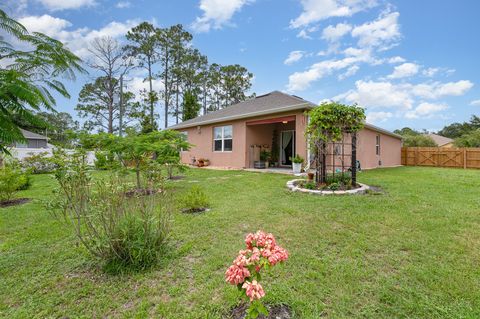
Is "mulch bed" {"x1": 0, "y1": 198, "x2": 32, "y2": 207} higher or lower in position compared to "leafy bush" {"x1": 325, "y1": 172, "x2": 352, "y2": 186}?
lower

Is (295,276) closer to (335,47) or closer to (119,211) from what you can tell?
(119,211)

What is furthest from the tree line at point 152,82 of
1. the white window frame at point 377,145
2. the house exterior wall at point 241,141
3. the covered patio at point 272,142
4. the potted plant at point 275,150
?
A: the white window frame at point 377,145

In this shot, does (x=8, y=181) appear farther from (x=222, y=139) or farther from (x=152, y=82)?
(x=152, y=82)

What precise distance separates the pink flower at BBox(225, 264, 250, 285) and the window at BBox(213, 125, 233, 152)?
12396mm

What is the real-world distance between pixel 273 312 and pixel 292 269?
76cm

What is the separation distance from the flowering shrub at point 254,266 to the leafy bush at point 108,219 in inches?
64.0

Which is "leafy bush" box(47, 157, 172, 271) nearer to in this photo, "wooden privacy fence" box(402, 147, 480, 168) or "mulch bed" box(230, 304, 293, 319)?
"mulch bed" box(230, 304, 293, 319)

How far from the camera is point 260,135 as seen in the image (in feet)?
44.5

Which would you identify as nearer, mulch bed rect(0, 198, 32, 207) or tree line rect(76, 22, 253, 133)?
mulch bed rect(0, 198, 32, 207)

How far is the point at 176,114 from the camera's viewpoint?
88.9ft

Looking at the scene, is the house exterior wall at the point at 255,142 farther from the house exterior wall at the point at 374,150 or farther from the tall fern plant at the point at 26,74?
the tall fern plant at the point at 26,74

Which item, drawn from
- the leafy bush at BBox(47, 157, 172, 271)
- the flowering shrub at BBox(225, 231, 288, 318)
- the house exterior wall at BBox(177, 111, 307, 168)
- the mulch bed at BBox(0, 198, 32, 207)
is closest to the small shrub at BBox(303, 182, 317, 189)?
the house exterior wall at BBox(177, 111, 307, 168)

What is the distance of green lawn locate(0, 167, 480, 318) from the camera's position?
6.97 ft

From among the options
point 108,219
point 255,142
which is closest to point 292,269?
point 108,219
